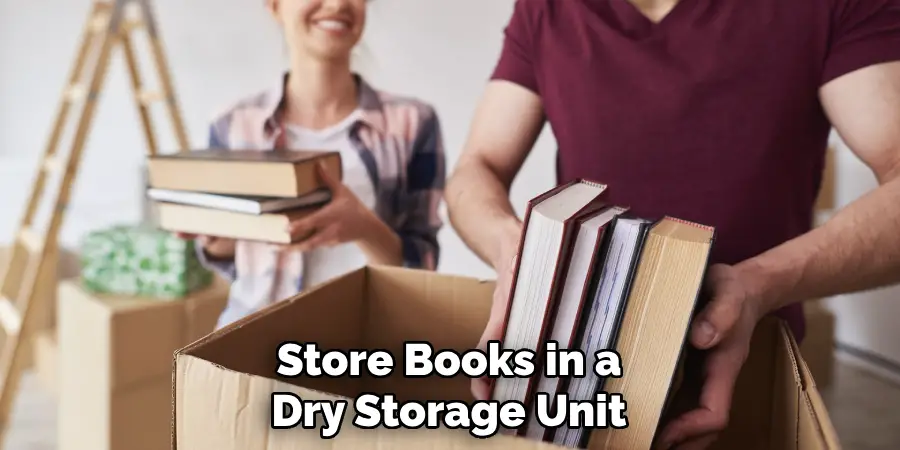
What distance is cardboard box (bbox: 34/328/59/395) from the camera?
7.68 ft

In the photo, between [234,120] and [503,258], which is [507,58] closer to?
[503,258]

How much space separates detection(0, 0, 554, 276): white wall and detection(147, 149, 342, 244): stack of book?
37 cm

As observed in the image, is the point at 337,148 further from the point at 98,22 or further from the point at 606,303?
the point at 606,303

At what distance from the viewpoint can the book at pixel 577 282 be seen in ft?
1.57

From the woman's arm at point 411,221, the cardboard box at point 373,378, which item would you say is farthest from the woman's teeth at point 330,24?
the cardboard box at point 373,378

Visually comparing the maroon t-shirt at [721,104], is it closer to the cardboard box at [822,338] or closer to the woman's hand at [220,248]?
the woman's hand at [220,248]

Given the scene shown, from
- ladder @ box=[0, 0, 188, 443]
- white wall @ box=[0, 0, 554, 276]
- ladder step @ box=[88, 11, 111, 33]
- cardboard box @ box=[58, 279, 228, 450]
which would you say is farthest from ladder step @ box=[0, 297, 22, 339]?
ladder step @ box=[88, 11, 111, 33]

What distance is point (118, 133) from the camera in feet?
7.42

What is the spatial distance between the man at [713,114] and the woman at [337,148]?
51cm

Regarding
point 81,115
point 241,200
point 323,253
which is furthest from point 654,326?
point 81,115

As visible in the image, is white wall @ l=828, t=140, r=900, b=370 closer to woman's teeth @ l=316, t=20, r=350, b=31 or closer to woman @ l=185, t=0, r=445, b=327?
woman @ l=185, t=0, r=445, b=327

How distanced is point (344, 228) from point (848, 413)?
1.83 meters

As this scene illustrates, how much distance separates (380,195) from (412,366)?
2.73 ft

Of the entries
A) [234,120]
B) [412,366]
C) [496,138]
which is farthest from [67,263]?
[412,366]
